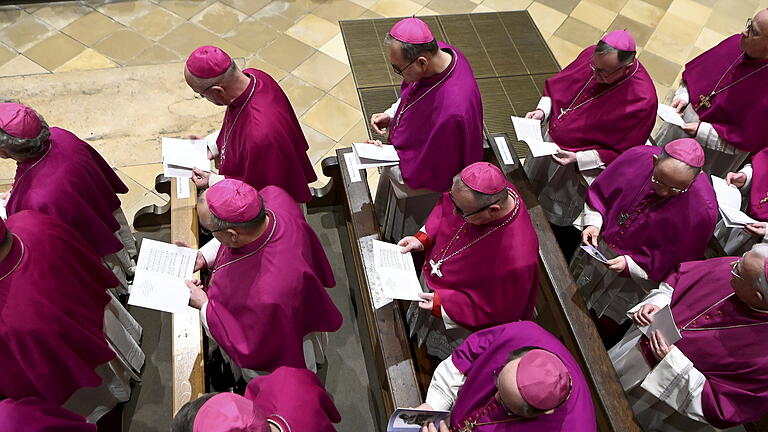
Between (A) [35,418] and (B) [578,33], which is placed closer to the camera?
(A) [35,418]

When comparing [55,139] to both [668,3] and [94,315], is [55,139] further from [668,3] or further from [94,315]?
[668,3]

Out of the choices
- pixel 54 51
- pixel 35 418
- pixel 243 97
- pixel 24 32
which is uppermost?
pixel 243 97

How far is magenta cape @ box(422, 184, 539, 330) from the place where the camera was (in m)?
3.25

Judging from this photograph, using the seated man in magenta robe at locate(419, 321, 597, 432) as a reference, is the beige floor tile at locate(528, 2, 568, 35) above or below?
below

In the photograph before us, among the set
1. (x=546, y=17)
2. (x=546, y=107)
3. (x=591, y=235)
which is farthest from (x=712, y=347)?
(x=546, y=17)

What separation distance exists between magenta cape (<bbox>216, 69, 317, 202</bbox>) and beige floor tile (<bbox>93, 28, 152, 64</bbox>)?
344 cm

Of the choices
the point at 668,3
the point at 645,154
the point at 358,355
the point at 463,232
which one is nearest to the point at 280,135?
the point at 463,232

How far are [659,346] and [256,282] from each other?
2309 mm

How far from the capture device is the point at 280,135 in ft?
12.7

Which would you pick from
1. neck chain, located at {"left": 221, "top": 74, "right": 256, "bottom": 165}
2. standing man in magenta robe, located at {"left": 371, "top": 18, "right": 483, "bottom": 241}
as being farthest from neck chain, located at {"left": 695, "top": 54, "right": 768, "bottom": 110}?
neck chain, located at {"left": 221, "top": 74, "right": 256, "bottom": 165}

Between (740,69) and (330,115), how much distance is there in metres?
3.88

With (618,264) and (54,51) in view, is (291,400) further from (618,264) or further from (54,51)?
(54,51)

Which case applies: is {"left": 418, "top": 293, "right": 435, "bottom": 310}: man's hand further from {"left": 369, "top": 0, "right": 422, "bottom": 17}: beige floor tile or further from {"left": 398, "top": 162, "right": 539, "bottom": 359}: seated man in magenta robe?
{"left": 369, "top": 0, "right": 422, "bottom": 17}: beige floor tile

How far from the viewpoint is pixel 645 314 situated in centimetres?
345
